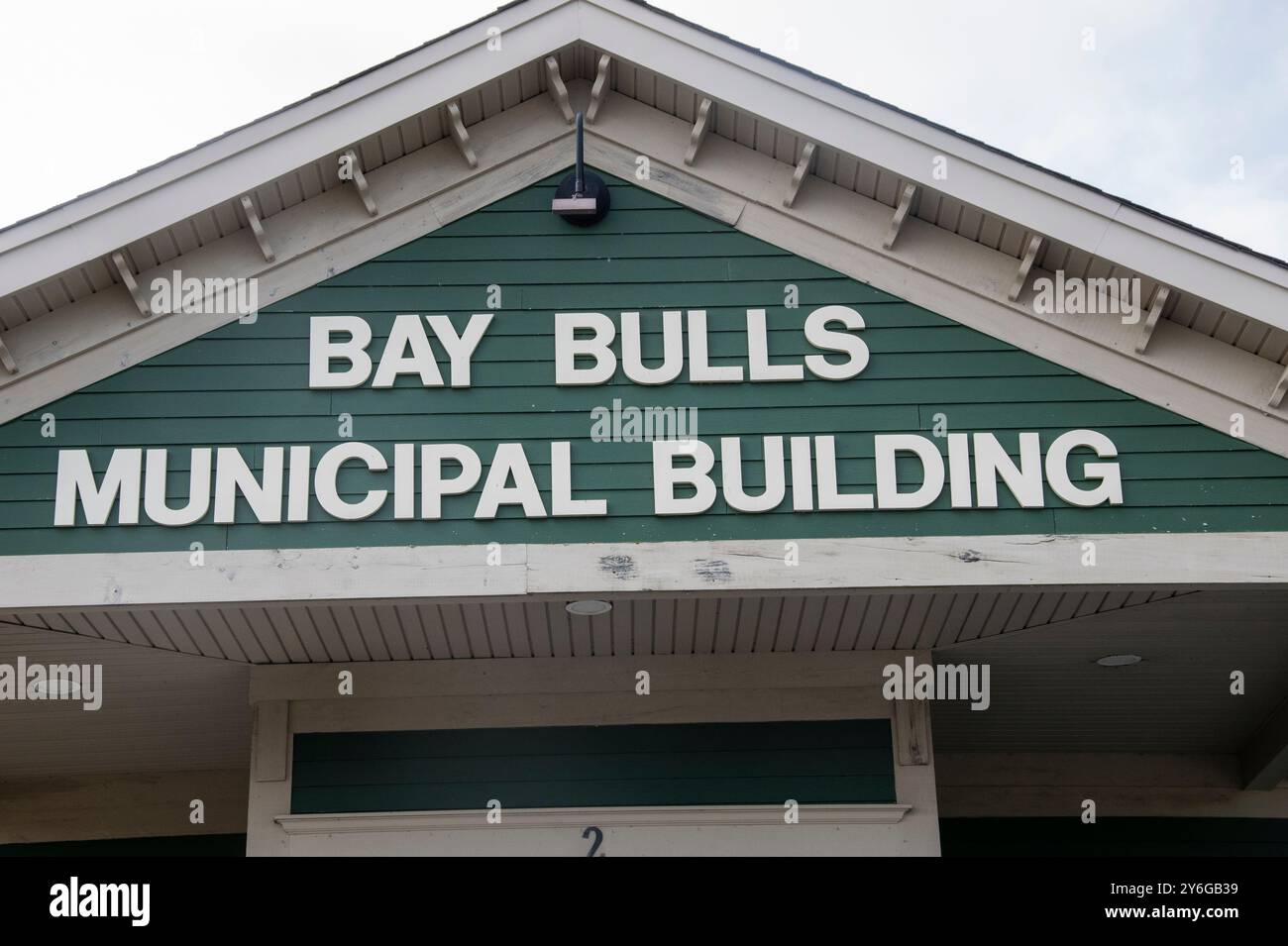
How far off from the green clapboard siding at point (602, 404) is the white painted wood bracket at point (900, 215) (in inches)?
13.8

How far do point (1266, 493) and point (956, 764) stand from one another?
4.19 metres

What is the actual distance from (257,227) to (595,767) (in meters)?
3.85

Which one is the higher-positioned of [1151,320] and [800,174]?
[800,174]

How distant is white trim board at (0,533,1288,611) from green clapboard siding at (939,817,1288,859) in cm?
413

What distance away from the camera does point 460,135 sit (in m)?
9.17

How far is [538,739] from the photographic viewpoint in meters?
9.80

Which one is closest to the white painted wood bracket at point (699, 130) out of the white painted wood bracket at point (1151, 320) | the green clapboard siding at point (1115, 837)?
the white painted wood bracket at point (1151, 320)

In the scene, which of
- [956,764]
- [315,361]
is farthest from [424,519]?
[956,764]

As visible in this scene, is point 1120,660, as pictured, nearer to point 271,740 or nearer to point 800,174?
point 800,174

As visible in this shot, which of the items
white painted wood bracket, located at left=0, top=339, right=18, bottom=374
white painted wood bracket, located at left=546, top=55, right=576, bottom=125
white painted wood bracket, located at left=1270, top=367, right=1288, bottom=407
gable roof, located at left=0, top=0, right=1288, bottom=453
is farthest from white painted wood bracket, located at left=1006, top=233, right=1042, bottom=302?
white painted wood bracket, located at left=0, top=339, right=18, bottom=374

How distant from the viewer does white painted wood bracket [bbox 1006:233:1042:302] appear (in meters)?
8.82

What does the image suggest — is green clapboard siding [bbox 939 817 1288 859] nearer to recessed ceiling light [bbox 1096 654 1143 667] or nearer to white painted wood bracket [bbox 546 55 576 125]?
recessed ceiling light [bbox 1096 654 1143 667]
